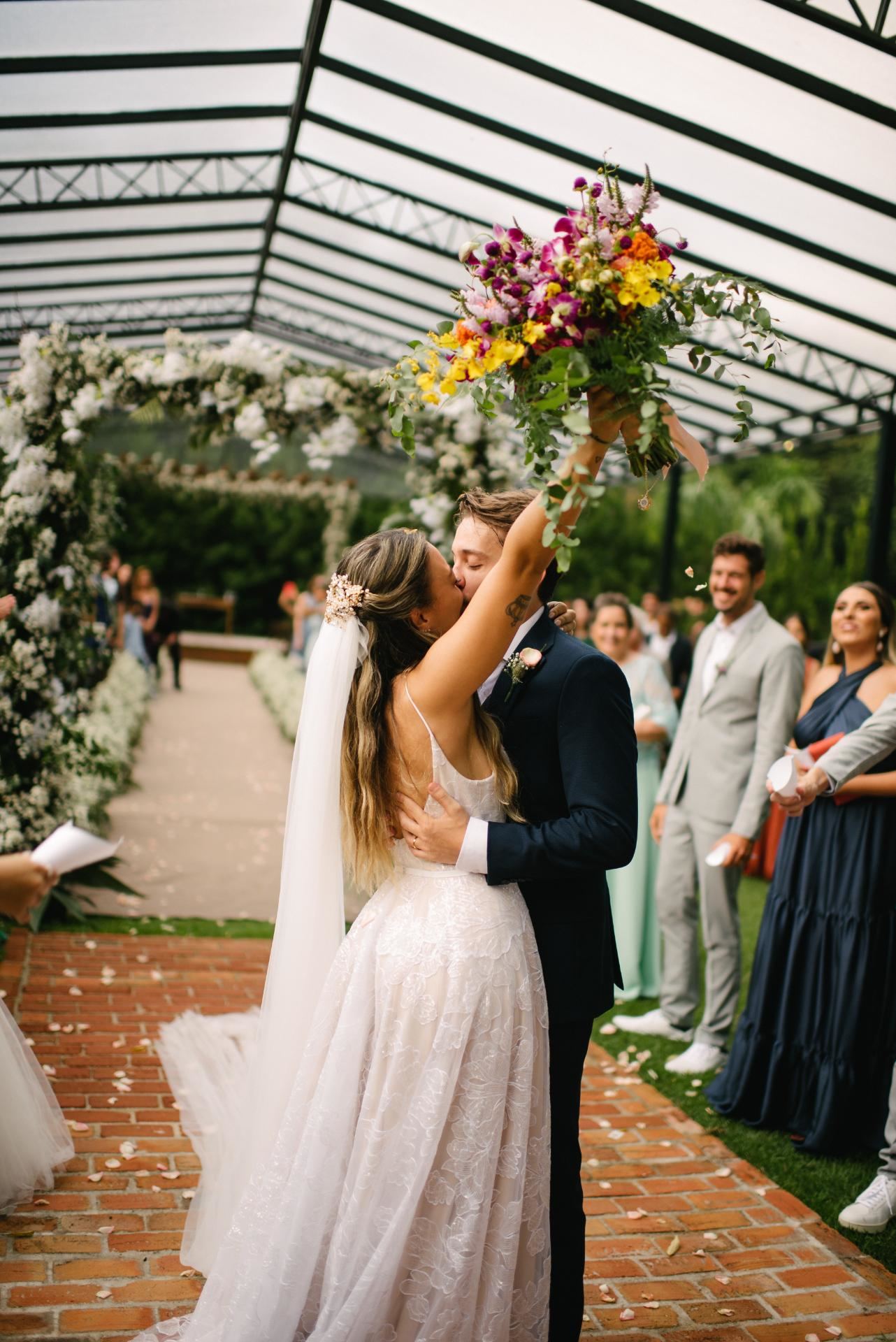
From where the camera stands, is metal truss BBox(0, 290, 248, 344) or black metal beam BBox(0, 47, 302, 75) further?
metal truss BBox(0, 290, 248, 344)

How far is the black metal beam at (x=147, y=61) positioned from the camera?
287 inches

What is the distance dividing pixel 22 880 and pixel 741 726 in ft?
10.5

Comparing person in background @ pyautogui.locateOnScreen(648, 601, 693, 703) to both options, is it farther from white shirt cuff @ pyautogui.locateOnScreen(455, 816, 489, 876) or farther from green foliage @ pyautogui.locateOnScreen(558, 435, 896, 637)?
green foliage @ pyautogui.locateOnScreen(558, 435, 896, 637)

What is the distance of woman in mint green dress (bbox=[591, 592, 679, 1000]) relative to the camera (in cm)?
577

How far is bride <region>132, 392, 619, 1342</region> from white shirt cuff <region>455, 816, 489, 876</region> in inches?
2.8

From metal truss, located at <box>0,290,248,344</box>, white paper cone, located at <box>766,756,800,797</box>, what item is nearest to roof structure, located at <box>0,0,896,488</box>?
metal truss, located at <box>0,290,248,344</box>

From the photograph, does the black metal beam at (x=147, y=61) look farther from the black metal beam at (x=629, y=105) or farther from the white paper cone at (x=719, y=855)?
the white paper cone at (x=719, y=855)

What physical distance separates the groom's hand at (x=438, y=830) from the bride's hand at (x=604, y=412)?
0.85 metres

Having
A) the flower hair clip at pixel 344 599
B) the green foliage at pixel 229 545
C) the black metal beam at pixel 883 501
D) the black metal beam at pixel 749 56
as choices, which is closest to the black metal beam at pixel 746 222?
the black metal beam at pixel 749 56

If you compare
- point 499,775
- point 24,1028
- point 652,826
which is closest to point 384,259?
point 652,826

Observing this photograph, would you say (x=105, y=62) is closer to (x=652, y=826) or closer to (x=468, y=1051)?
(x=652, y=826)

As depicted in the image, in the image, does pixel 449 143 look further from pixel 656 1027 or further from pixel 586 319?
pixel 586 319

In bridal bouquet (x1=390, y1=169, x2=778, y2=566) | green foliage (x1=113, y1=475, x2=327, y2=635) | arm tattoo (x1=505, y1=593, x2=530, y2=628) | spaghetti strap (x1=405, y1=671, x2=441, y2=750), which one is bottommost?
spaghetti strap (x1=405, y1=671, x2=441, y2=750)

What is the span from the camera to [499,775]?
2.59m
